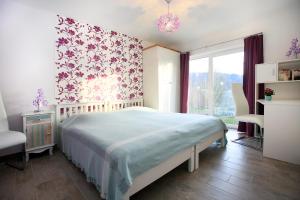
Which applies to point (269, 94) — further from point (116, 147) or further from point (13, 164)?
point (13, 164)

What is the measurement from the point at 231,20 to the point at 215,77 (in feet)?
4.43

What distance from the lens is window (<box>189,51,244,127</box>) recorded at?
12.0 feet

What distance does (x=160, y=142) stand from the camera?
1.49 metres

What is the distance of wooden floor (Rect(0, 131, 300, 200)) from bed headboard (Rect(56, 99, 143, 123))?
84 cm

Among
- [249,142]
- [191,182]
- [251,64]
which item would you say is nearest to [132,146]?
[191,182]

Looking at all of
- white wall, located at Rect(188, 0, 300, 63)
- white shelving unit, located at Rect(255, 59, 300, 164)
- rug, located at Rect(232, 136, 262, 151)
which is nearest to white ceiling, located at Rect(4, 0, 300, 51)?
white wall, located at Rect(188, 0, 300, 63)

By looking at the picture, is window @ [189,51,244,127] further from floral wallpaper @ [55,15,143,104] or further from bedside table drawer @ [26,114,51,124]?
bedside table drawer @ [26,114,51,124]

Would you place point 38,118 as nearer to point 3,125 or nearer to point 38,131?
point 38,131

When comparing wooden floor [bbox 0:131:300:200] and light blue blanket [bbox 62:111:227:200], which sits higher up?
light blue blanket [bbox 62:111:227:200]

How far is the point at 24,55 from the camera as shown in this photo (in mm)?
2422

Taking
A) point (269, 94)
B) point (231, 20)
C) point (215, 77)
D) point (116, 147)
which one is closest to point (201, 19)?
point (231, 20)

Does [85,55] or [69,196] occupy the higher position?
[85,55]

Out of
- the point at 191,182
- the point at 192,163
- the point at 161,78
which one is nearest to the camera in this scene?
the point at 191,182

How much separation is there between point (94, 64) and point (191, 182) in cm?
274
